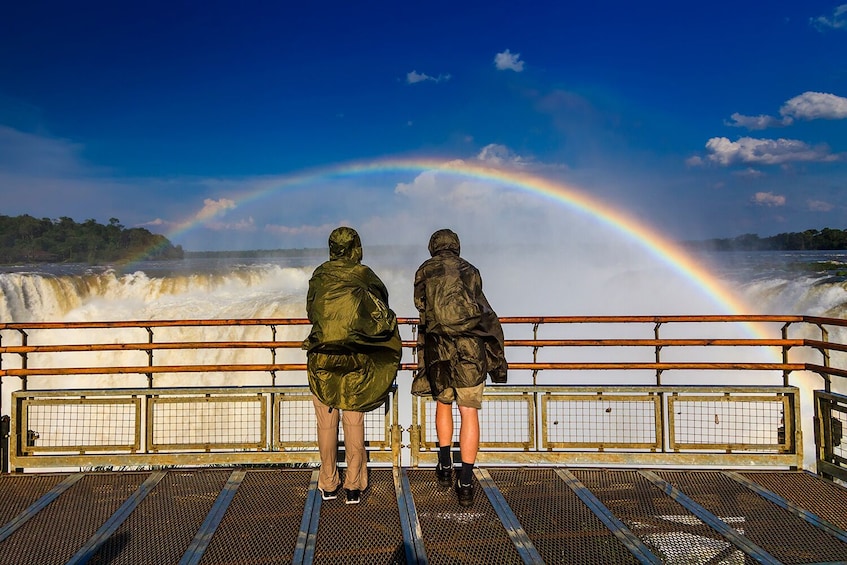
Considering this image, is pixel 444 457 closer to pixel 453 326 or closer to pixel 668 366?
pixel 453 326

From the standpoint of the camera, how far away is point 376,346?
3701 millimetres

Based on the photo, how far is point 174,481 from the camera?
4293 mm

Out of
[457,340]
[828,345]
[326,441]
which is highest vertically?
[457,340]

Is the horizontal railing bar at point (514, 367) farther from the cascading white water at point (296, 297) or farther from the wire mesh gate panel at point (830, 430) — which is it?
the cascading white water at point (296, 297)

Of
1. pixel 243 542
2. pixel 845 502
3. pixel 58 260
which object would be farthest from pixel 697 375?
pixel 58 260

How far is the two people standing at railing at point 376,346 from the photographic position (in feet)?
11.8

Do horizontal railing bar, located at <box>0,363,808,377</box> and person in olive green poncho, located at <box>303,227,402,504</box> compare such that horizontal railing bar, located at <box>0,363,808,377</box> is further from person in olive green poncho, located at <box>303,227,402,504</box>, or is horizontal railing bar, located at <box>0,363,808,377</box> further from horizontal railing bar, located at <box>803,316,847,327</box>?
person in olive green poncho, located at <box>303,227,402,504</box>

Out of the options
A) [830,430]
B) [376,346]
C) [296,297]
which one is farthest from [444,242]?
[296,297]

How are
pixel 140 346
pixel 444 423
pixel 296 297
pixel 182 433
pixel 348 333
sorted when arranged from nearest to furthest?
1. pixel 348 333
2. pixel 444 423
3. pixel 140 346
4. pixel 182 433
5. pixel 296 297

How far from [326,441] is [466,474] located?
99cm

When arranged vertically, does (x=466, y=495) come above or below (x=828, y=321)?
below

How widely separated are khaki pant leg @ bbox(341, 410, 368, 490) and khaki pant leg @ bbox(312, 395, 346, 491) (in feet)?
0.29

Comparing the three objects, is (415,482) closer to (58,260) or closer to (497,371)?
(497,371)

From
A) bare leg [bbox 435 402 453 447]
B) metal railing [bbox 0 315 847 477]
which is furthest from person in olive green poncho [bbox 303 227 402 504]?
metal railing [bbox 0 315 847 477]
